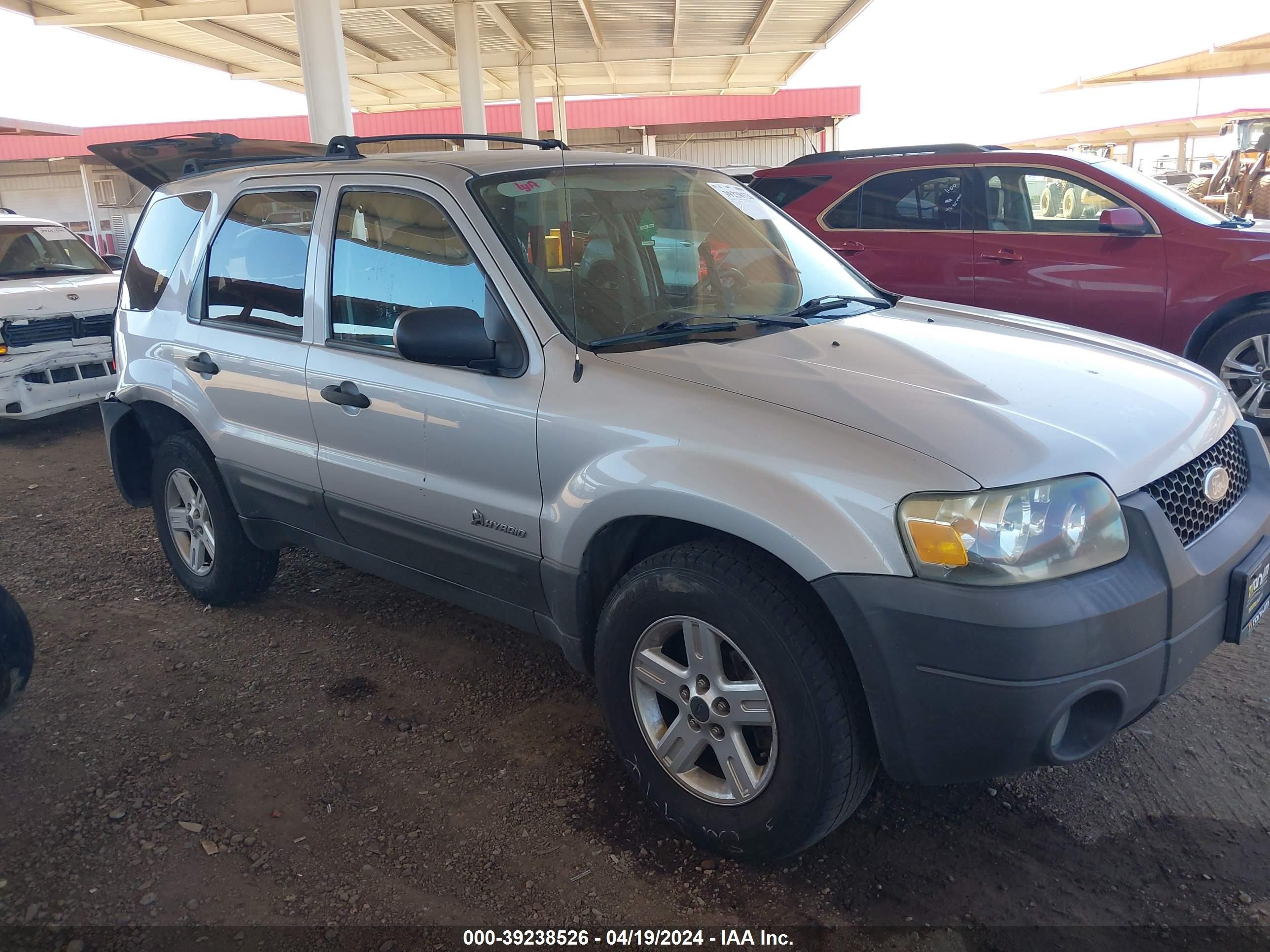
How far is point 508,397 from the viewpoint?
109 inches

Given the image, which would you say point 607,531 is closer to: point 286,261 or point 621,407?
point 621,407

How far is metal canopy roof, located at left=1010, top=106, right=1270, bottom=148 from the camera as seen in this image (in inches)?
1082

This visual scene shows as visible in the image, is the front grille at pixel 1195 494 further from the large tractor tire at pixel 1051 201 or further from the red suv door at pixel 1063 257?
the large tractor tire at pixel 1051 201

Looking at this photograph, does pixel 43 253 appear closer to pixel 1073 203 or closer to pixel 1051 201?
pixel 1051 201

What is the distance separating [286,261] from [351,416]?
746 mm

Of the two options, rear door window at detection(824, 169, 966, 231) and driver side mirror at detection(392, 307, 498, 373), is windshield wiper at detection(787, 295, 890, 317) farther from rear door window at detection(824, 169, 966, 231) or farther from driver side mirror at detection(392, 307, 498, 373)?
rear door window at detection(824, 169, 966, 231)

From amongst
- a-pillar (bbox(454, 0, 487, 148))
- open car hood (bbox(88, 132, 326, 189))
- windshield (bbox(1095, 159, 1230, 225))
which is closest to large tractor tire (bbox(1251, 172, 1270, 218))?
windshield (bbox(1095, 159, 1230, 225))

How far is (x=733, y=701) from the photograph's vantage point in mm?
2367

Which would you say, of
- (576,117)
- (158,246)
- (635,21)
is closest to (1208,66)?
(635,21)

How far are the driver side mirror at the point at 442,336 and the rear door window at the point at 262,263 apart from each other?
949mm

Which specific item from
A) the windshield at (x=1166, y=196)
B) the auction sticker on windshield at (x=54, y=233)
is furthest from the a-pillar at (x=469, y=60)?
the windshield at (x=1166, y=196)

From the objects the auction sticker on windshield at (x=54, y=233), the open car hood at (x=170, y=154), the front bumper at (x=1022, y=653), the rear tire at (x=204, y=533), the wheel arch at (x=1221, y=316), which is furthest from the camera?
the auction sticker on windshield at (x=54, y=233)

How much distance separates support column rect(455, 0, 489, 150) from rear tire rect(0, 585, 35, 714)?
14.6 meters

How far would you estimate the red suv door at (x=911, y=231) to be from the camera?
6.77m
